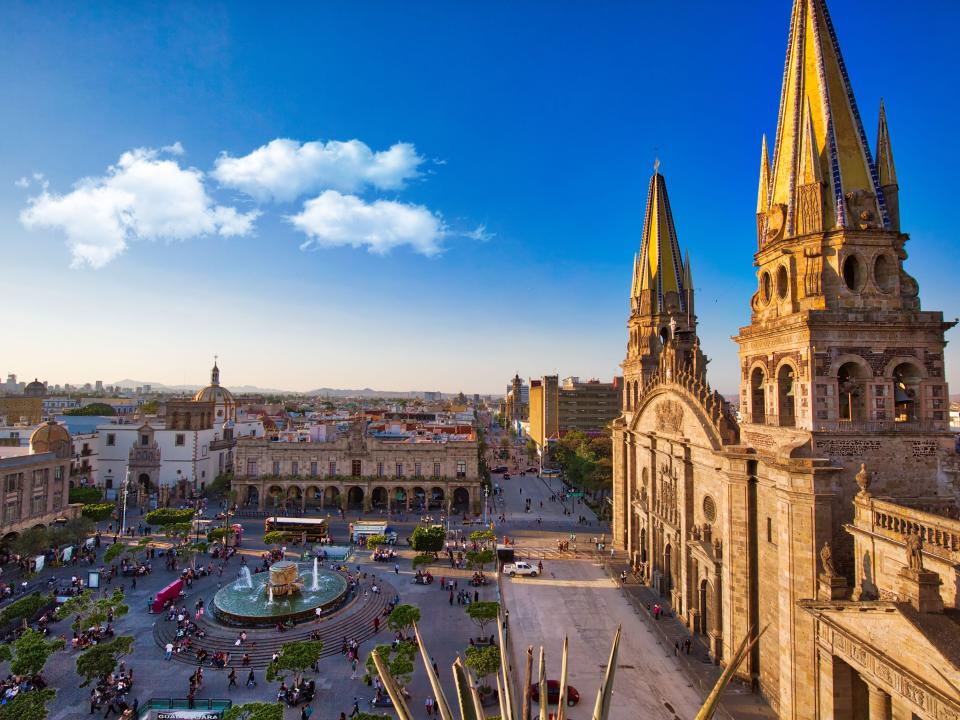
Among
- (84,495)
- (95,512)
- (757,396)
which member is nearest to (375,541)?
(95,512)

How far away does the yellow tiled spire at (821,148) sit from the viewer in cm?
2066

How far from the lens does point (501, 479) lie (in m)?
86.2

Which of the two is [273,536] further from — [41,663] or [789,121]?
[789,121]

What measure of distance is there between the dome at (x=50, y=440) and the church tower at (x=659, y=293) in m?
50.9

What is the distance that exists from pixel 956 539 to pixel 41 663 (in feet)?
102

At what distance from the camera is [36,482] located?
4534 cm

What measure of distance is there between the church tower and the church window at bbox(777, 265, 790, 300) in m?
20.6

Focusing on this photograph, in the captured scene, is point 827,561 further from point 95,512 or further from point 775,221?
point 95,512

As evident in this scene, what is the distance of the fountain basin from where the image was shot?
3053 centimetres

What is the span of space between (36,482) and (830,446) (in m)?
55.1

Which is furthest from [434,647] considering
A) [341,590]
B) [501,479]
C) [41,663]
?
[501,479]

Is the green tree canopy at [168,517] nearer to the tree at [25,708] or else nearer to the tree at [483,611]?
the tree at [25,708]

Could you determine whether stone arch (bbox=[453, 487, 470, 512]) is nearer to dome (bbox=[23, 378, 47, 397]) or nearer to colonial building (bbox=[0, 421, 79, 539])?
colonial building (bbox=[0, 421, 79, 539])

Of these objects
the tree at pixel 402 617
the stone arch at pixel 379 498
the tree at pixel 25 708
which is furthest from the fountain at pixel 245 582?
the stone arch at pixel 379 498
